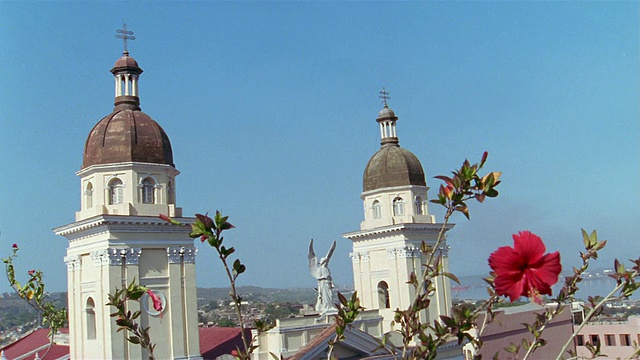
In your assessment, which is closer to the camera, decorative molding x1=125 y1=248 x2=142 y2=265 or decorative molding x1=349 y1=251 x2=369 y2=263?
decorative molding x1=125 y1=248 x2=142 y2=265

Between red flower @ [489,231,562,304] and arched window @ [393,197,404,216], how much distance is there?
2439 cm

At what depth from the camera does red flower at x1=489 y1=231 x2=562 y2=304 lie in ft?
9.85

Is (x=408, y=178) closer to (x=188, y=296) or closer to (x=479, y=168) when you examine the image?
(x=188, y=296)

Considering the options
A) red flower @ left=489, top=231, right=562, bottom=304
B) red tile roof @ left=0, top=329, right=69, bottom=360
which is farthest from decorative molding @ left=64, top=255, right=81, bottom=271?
red flower @ left=489, top=231, right=562, bottom=304

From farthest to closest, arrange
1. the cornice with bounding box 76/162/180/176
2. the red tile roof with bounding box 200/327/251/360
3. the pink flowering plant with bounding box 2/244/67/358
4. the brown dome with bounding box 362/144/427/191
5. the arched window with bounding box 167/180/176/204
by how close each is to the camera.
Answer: the brown dome with bounding box 362/144/427/191 < the red tile roof with bounding box 200/327/251/360 < the arched window with bounding box 167/180/176/204 < the cornice with bounding box 76/162/180/176 < the pink flowering plant with bounding box 2/244/67/358

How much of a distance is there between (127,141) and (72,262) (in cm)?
421

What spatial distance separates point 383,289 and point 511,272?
83.1ft

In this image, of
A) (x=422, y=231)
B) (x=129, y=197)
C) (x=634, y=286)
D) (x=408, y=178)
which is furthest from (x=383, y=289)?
(x=634, y=286)

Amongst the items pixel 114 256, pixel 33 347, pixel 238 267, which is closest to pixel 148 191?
pixel 114 256

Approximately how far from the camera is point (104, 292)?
18.9m

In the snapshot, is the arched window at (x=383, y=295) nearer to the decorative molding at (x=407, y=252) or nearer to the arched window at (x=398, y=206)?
the decorative molding at (x=407, y=252)

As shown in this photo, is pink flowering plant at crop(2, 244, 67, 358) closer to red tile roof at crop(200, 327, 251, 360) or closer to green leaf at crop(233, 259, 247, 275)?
green leaf at crop(233, 259, 247, 275)

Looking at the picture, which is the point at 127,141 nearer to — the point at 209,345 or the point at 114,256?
the point at 114,256

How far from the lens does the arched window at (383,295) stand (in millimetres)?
27719
